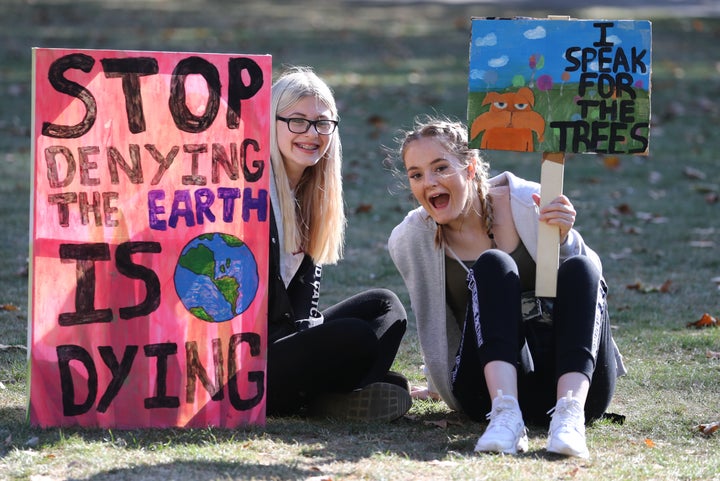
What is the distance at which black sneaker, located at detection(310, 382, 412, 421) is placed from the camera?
149 inches

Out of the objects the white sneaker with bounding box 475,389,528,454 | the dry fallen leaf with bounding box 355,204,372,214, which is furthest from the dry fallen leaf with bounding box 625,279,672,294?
the white sneaker with bounding box 475,389,528,454

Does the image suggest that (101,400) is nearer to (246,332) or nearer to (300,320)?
(246,332)

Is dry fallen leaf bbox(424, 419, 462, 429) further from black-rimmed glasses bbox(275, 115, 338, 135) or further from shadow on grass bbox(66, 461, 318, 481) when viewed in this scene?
black-rimmed glasses bbox(275, 115, 338, 135)

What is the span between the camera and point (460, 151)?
3.75 m

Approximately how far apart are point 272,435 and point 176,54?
1300mm

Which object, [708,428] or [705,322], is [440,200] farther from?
[705,322]

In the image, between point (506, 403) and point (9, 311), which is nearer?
point (506, 403)

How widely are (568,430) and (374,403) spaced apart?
29.6 inches

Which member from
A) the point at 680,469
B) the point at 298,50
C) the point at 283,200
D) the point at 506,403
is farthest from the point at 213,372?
the point at 298,50

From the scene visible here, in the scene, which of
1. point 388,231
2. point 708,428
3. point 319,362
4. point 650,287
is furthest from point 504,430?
point 388,231

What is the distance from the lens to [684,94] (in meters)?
11.4

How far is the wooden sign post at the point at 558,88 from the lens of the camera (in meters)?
3.63

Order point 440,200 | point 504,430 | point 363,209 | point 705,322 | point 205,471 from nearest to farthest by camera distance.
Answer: point 205,471 < point 504,430 < point 440,200 < point 705,322 < point 363,209

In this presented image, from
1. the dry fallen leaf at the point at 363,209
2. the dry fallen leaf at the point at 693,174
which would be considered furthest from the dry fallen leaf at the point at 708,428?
the dry fallen leaf at the point at 693,174
